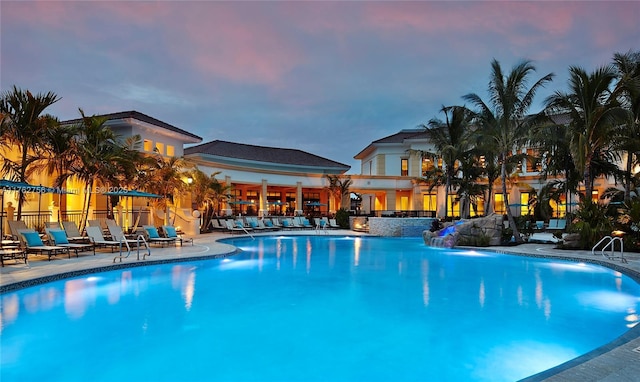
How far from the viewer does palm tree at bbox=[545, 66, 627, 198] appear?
44.1ft

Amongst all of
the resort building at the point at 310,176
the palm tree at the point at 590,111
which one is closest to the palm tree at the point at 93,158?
the resort building at the point at 310,176

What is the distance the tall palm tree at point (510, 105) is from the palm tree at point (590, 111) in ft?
4.70

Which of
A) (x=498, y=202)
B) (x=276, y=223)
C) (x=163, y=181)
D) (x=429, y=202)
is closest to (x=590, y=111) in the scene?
(x=163, y=181)

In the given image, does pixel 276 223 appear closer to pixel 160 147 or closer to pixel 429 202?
pixel 160 147

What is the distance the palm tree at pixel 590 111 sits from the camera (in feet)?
44.1

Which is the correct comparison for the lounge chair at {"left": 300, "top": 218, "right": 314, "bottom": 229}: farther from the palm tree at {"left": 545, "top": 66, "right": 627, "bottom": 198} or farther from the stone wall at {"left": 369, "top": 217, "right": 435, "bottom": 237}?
the palm tree at {"left": 545, "top": 66, "right": 627, "bottom": 198}

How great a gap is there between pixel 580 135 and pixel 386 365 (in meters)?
12.0

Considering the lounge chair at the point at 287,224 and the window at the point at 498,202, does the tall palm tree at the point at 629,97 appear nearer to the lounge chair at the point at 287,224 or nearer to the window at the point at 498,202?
the lounge chair at the point at 287,224

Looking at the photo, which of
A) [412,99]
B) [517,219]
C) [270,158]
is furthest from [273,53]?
[412,99]

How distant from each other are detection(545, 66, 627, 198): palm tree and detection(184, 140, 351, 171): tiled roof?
73.3 feet

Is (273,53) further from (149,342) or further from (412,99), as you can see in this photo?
(412,99)

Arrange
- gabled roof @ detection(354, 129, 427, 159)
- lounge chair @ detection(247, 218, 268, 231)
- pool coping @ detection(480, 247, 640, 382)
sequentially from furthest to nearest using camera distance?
gabled roof @ detection(354, 129, 427, 159)
lounge chair @ detection(247, 218, 268, 231)
pool coping @ detection(480, 247, 640, 382)

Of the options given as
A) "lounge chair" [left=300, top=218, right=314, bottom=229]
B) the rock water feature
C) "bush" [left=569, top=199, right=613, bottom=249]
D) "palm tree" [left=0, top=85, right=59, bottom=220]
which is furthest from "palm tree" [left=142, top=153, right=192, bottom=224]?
"bush" [left=569, top=199, right=613, bottom=249]

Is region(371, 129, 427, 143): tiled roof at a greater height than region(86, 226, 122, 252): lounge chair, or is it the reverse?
region(371, 129, 427, 143): tiled roof
